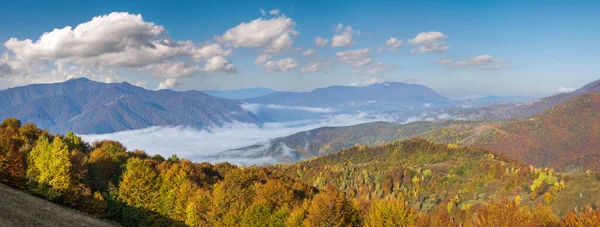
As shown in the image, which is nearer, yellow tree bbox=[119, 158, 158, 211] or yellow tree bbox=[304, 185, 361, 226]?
yellow tree bbox=[304, 185, 361, 226]

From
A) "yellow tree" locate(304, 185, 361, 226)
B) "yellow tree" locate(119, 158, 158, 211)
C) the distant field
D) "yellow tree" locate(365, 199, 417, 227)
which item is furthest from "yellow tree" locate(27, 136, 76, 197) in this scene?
"yellow tree" locate(365, 199, 417, 227)

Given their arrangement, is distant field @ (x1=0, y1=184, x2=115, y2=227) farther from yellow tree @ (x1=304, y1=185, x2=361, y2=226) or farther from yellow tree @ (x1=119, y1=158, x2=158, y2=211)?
yellow tree @ (x1=304, y1=185, x2=361, y2=226)

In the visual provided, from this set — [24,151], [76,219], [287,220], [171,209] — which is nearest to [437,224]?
[287,220]

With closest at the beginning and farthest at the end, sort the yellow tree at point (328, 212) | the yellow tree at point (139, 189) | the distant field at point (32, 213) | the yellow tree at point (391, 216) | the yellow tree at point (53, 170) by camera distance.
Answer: the distant field at point (32, 213) < the yellow tree at point (53, 170) < the yellow tree at point (391, 216) < the yellow tree at point (328, 212) < the yellow tree at point (139, 189)

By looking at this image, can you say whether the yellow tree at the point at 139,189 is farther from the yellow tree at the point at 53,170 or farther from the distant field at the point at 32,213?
the distant field at the point at 32,213

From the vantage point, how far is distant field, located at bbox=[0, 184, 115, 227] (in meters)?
52.0

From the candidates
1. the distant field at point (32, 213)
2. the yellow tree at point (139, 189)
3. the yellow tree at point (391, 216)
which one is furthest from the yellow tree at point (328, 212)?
the distant field at point (32, 213)

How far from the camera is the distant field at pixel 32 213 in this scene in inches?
2047

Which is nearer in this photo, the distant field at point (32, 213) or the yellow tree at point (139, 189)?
the distant field at point (32, 213)

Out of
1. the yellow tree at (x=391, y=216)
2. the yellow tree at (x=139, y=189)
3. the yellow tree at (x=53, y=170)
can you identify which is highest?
the yellow tree at (x=53, y=170)

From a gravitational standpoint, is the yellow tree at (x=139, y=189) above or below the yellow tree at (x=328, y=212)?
above

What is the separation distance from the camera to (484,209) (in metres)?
74.5

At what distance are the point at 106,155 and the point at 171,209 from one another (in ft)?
106

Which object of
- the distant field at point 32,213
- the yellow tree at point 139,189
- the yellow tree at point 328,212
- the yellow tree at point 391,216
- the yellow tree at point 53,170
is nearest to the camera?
the distant field at point 32,213
